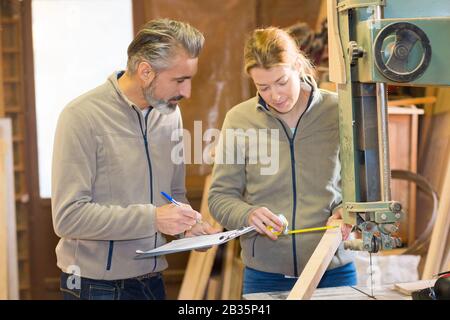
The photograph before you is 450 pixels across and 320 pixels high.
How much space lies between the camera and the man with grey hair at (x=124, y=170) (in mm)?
1414

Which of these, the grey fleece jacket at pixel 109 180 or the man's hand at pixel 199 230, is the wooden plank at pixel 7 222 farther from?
the man's hand at pixel 199 230

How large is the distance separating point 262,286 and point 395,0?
80 cm

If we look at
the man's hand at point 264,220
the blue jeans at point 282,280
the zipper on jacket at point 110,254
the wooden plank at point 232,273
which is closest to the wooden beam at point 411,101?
the wooden plank at point 232,273

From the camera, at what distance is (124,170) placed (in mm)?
1461

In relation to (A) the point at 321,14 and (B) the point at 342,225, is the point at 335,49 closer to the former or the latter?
(B) the point at 342,225

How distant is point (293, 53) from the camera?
1.58m

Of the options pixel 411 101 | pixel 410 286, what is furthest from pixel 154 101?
pixel 411 101

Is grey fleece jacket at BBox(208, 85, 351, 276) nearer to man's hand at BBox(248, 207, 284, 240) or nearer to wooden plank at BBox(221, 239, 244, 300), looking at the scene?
man's hand at BBox(248, 207, 284, 240)

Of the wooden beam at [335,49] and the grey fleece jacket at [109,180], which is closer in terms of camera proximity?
the wooden beam at [335,49]

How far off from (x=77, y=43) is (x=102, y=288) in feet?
2.28

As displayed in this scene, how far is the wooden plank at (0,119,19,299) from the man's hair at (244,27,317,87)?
5.09 feet

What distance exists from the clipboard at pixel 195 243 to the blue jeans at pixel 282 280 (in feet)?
0.93

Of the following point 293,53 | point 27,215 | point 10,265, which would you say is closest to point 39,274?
point 10,265
